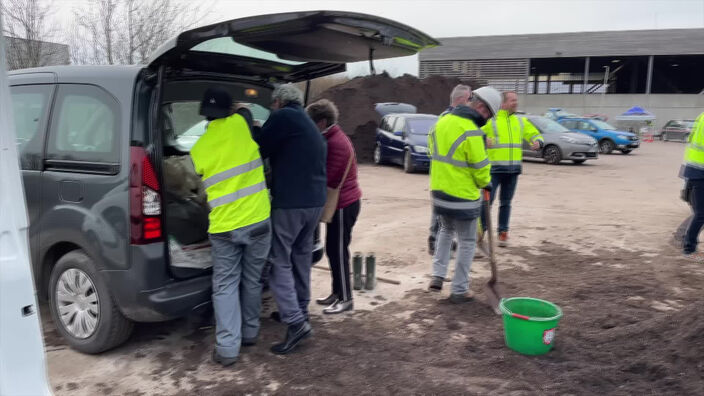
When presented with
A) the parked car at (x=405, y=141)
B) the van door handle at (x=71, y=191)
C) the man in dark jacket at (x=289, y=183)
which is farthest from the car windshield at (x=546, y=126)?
the van door handle at (x=71, y=191)

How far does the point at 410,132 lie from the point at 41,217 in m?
11.7

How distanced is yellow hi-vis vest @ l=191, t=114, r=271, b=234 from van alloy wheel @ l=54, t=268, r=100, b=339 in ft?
3.04

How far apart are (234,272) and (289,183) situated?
72 centimetres

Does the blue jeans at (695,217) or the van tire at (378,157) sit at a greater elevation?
the blue jeans at (695,217)

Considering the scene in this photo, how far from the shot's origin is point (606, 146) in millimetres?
21188

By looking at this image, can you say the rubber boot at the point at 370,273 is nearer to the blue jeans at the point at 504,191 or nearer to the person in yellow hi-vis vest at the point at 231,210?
the person in yellow hi-vis vest at the point at 231,210

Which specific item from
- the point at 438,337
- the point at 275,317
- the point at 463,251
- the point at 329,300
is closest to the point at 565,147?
the point at 463,251

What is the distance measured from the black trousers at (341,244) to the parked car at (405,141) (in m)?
9.32

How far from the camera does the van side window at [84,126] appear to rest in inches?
136

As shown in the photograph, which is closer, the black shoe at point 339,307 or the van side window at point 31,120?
the van side window at point 31,120

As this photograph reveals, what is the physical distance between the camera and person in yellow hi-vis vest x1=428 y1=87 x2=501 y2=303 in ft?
15.3

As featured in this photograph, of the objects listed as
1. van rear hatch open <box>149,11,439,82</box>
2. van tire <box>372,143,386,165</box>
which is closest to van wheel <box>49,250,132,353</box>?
van rear hatch open <box>149,11,439,82</box>

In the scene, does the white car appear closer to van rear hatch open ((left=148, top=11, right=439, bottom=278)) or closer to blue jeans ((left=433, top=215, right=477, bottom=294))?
van rear hatch open ((left=148, top=11, right=439, bottom=278))

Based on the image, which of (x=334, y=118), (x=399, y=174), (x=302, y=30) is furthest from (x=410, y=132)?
(x=302, y=30)
